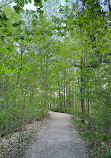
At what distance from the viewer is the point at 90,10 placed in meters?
3.57

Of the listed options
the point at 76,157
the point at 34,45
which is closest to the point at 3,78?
the point at 34,45

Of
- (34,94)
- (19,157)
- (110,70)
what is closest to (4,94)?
(34,94)

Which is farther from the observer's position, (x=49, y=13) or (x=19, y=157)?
(x=49, y=13)

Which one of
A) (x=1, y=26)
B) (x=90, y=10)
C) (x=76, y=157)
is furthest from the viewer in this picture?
(x=76, y=157)

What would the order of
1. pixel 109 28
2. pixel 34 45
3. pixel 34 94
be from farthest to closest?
1. pixel 34 94
2. pixel 34 45
3. pixel 109 28

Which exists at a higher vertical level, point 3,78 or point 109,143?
point 3,78

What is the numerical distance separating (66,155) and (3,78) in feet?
16.5

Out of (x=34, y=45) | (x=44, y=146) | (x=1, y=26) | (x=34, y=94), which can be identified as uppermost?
(x=34, y=45)

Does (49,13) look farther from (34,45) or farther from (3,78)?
(3,78)

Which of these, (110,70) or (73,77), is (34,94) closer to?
(110,70)

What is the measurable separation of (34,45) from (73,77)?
8011mm

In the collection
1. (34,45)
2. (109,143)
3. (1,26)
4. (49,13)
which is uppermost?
(49,13)

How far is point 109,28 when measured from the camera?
4086mm

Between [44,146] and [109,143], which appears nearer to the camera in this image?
[109,143]
